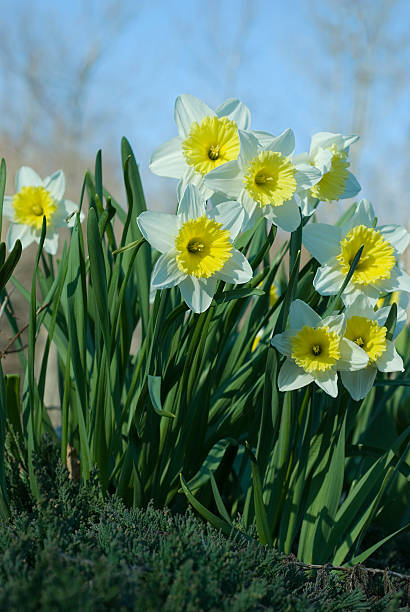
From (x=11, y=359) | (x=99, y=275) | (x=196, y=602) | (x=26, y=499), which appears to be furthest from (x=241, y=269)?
(x=11, y=359)

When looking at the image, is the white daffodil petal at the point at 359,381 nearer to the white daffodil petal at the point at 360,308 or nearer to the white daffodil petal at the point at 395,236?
the white daffodil petal at the point at 360,308

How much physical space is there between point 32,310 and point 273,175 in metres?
0.62

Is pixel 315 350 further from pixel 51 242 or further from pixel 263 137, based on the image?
pixel 51 242

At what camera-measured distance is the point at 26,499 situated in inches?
60.8

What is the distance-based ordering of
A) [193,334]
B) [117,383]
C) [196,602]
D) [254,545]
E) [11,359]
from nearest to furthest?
[196,602] → [254,545] → [193,334] → [117,383] → [11,359]

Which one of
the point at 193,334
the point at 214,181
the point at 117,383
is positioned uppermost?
the point at 214,181

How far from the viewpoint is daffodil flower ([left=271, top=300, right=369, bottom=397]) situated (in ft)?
4.05

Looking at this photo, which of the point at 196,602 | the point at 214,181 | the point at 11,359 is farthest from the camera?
the point at 11,359

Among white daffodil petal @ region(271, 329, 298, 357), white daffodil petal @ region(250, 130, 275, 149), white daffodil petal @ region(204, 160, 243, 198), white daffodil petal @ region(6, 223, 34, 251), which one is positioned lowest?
white daffodil petal @ region(271, 329, 298, 357)

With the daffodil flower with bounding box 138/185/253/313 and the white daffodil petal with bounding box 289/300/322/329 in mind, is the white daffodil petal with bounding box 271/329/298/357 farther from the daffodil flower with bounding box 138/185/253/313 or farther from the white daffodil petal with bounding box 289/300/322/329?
the daffodil flower with bounding box 138/185/253/313

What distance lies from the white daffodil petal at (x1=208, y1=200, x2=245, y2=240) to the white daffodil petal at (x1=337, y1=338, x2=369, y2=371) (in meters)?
0.34

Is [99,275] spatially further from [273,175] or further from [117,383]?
[273,175]

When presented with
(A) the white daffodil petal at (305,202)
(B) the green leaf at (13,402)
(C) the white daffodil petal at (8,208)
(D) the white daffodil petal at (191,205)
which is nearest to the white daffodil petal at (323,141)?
(A) the white daffodil petal at (305,202)

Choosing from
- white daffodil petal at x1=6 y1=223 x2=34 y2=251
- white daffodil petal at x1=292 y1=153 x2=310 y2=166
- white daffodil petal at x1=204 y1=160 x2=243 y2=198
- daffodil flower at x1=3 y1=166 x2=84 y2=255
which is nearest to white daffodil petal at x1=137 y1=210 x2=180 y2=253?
white daffodil petal at x1=204 y1=160 x2=243 y2=198
